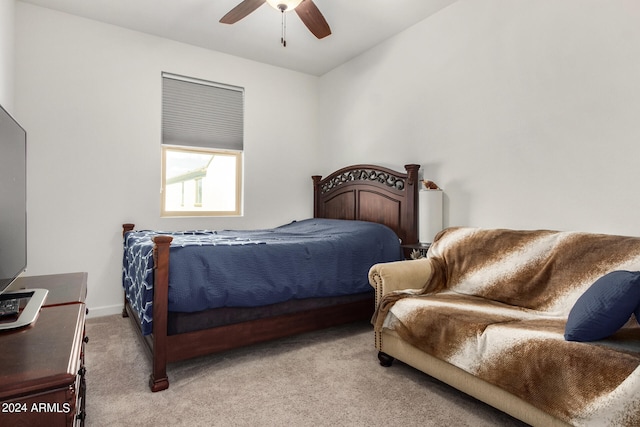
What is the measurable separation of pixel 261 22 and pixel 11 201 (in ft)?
8.86

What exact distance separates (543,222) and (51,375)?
264 centimetres

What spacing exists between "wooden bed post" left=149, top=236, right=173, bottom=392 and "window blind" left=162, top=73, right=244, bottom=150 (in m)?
2.06

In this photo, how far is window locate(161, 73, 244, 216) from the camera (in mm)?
3666

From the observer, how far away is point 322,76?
4.57 meters

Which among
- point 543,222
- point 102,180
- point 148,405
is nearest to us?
point 148,405

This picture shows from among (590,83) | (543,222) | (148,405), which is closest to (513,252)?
(543,222)

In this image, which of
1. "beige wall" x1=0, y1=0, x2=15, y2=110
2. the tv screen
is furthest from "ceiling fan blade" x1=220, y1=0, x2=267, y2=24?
the tv screen

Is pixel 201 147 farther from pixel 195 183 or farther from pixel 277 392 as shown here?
pixel 277 392

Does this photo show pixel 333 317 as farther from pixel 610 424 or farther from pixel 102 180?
pixel 102 180

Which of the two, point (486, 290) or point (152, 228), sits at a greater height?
point (152, 228)

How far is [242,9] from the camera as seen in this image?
2.53 metres

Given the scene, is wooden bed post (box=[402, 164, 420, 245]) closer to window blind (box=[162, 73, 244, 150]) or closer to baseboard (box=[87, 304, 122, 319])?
window blind (box=[162, 73, 244, 150])

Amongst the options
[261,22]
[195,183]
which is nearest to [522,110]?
[261,22]

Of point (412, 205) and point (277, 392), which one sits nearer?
point (277, 392)
